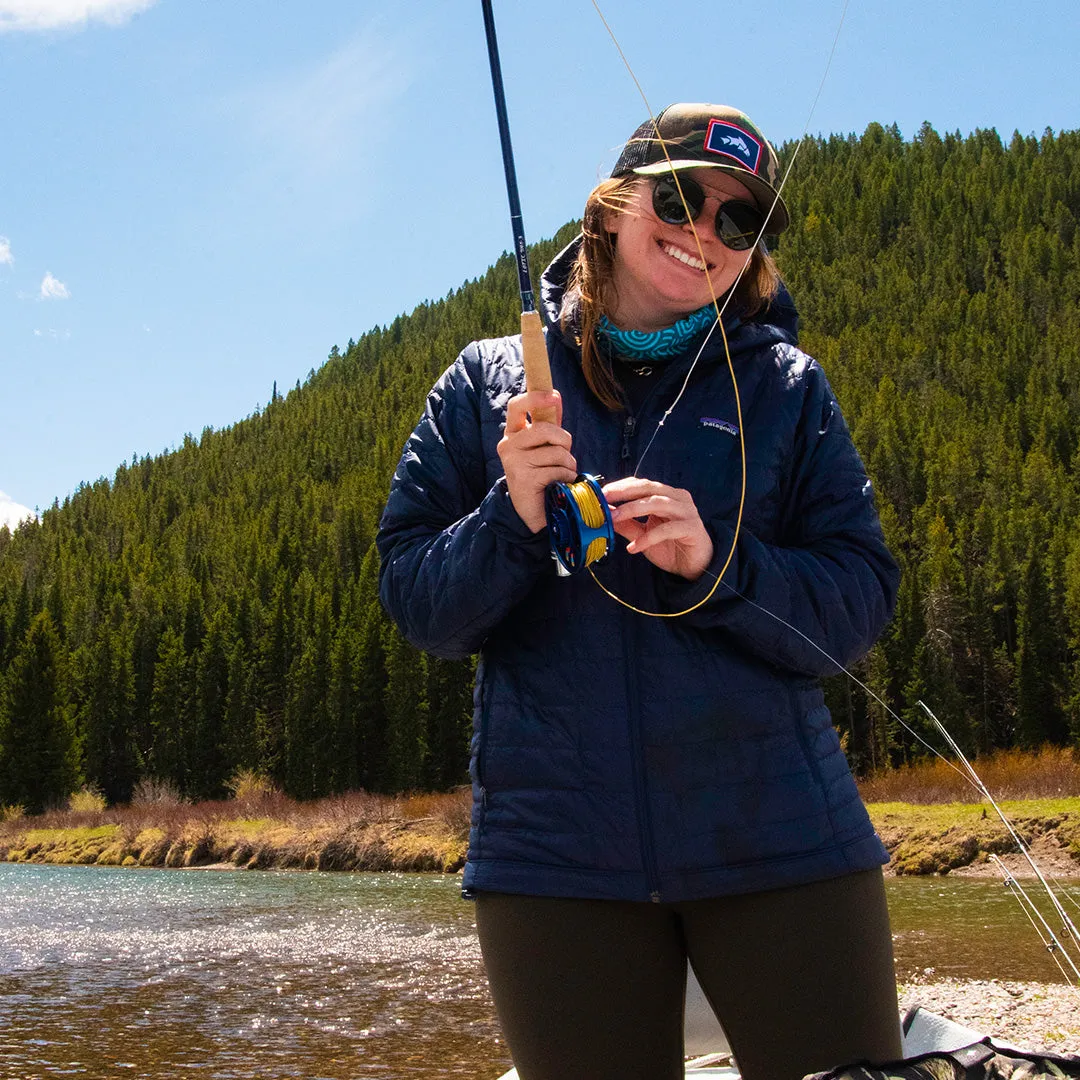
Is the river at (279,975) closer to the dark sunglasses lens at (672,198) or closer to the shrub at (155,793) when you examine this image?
the dark sunglasses lens at (672,198)

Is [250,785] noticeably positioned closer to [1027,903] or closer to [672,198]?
[1027,903]

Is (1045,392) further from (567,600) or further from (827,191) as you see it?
(567,600)

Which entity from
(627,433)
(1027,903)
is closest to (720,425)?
(627,433)

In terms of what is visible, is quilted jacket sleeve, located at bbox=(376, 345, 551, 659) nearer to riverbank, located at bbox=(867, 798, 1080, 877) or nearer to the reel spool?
the reel spool

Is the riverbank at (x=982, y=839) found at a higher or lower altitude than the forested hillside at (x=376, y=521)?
lower

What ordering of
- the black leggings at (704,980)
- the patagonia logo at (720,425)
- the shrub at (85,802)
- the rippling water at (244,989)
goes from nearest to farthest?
the black leggings at (704,980) → the patagonia logo at (720,425) → the rippling water at (244,989) → the shrub at (85,802)

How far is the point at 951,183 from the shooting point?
136375mm

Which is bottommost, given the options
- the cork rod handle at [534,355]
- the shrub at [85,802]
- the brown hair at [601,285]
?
the shrub at [85,802]

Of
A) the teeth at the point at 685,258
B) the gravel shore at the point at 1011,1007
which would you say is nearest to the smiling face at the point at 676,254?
the teeth at the point at 685,258

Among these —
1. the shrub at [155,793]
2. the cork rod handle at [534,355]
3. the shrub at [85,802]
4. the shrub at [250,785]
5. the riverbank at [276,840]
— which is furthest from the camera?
the shrub at [155,793]

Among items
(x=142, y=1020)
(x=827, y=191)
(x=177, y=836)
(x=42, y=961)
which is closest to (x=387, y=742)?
(x=177, y=836)

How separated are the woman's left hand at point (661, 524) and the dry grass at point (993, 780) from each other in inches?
1320

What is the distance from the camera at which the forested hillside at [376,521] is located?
60688mm

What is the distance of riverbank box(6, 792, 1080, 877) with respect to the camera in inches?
1115
